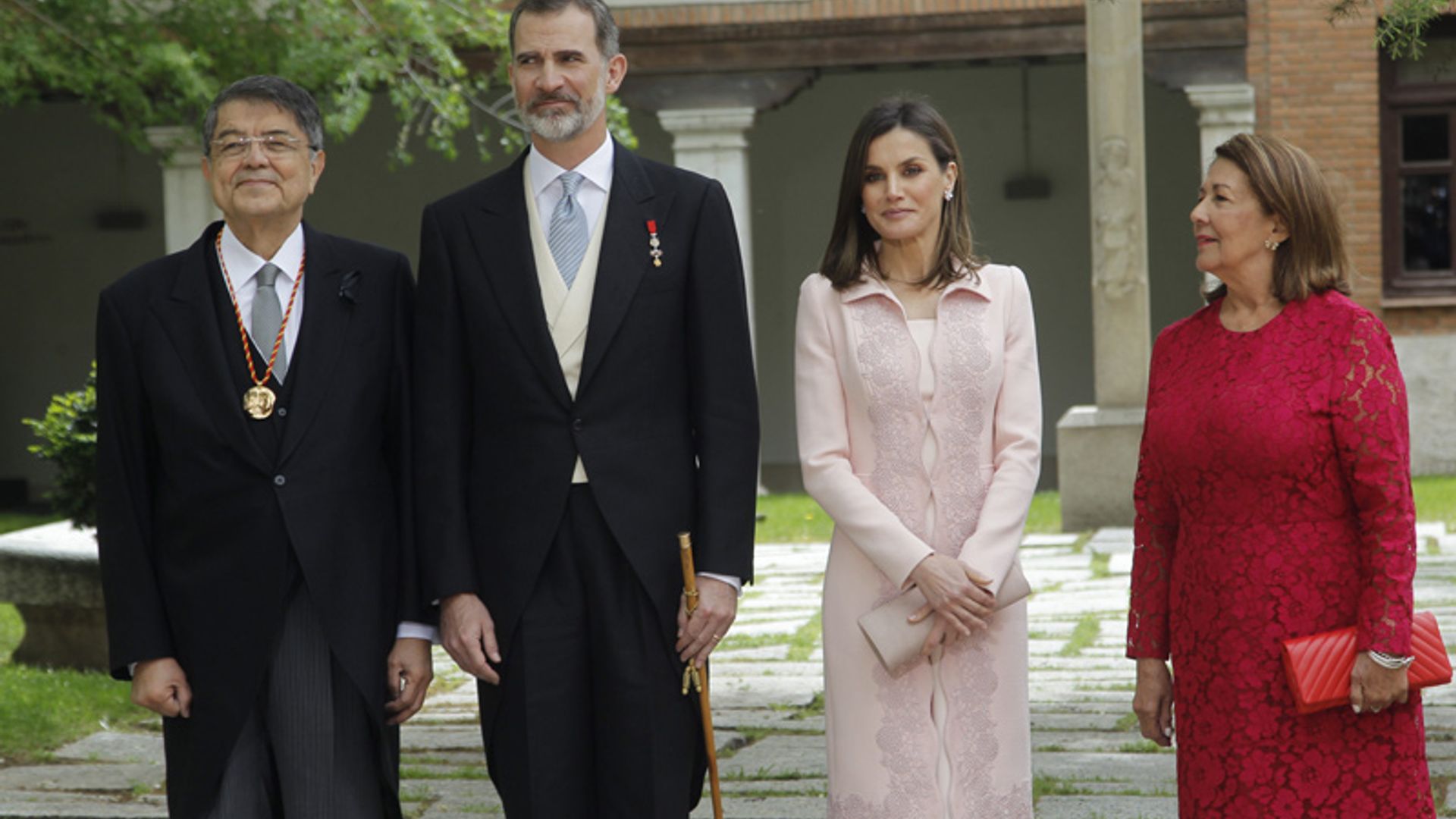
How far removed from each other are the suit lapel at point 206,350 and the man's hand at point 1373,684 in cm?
199

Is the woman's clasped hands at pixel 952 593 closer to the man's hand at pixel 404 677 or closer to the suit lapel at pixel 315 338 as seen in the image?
the man's hand at pixel 404 677

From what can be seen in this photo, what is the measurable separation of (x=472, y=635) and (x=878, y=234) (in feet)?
3.79

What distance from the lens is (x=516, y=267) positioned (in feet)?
11.6

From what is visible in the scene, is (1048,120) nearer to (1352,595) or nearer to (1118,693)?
(1118,693)

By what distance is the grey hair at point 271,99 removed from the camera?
3545mm

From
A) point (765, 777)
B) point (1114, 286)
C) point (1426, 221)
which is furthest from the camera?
point (1426, 221)

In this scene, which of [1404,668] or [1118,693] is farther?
[1118,693]

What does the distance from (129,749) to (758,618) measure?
11.0 feet

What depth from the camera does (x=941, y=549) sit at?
367 centimetres

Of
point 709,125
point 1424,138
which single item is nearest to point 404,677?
point 709,125

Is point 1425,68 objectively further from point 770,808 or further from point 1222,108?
point 770,808

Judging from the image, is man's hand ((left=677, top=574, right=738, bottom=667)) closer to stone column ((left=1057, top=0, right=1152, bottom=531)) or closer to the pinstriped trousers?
the pinstriped trousers

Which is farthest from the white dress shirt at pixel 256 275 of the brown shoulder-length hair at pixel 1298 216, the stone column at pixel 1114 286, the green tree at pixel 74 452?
the stone column at pixel 1114 286

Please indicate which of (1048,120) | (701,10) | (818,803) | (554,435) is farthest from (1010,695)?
(1048,120)
